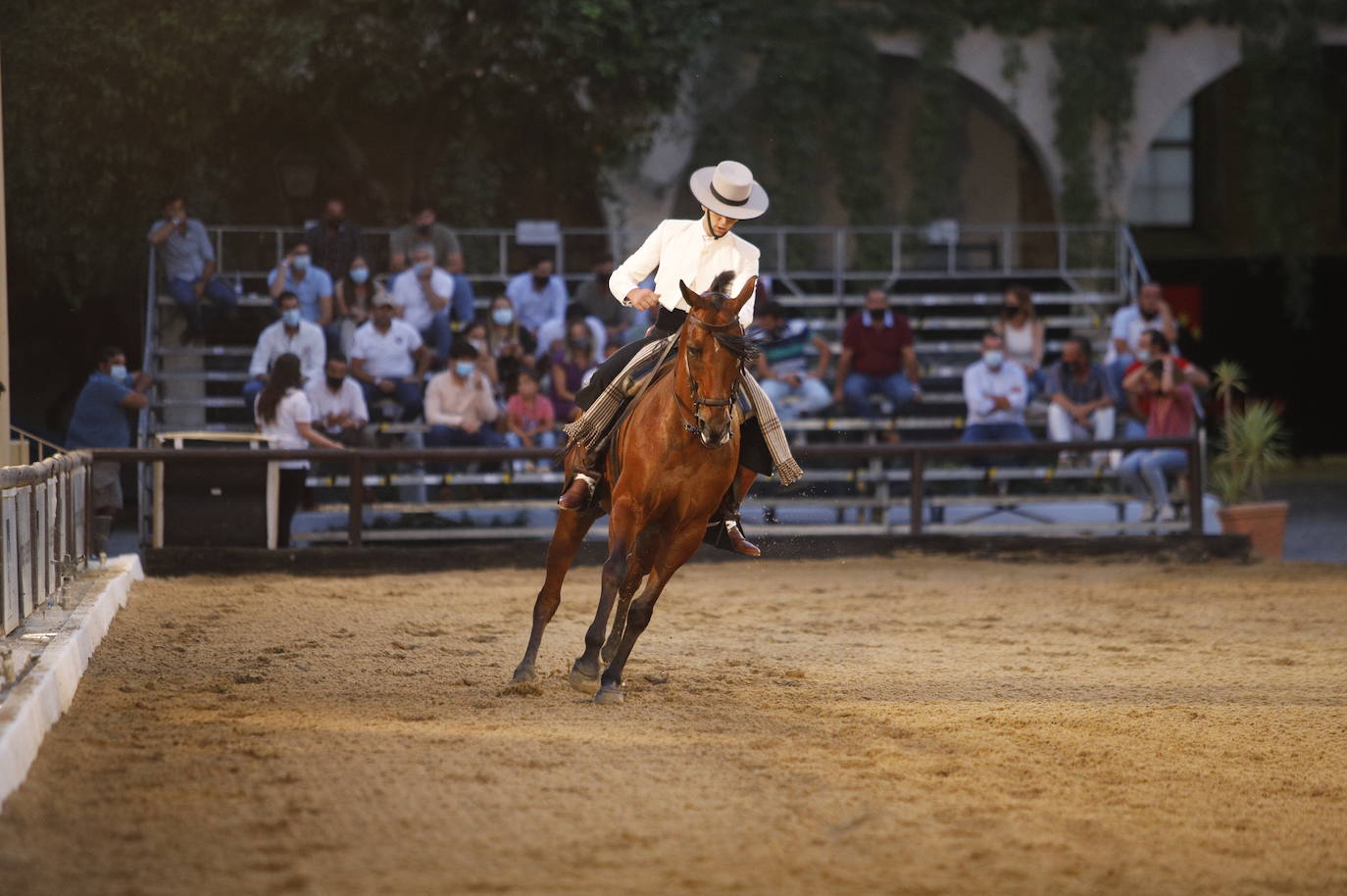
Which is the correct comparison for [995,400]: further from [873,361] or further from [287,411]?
[287,411]

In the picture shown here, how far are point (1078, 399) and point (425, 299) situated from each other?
22.9 ft

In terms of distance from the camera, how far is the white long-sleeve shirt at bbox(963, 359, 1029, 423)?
17203 millimetres

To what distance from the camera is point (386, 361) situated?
1677 centimetres

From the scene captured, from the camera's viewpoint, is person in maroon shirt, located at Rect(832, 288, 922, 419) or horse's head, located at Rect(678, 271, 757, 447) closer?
horse's head, located at Rect(678, 271, 757, 447)

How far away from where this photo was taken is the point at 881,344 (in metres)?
17.9

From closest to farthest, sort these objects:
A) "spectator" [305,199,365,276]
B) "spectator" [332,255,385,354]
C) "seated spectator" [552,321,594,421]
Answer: "seated spectator" [552,321,594,421] < "spectator" [332,255,385,354] < "spectator" [305,199,365,276]

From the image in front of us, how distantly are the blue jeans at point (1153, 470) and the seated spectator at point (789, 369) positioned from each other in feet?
10.6

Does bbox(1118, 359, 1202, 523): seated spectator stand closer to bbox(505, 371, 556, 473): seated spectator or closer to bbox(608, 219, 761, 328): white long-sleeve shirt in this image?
bbox(505, 371, 556, 473): seated spectator

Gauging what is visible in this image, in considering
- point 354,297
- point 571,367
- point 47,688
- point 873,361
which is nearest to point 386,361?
point 354,297

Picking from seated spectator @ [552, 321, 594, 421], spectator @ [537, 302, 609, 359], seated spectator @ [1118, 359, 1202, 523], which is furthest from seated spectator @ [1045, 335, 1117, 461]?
seated spectator @ [552, 321, 594, 421]

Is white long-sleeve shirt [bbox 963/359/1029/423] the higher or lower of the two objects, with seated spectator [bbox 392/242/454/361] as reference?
lower

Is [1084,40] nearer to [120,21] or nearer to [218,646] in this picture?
[120,21]

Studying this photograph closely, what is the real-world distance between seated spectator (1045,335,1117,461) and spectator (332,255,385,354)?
7.08 metres

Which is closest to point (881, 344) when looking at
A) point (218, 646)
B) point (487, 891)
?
point (218, 646)
